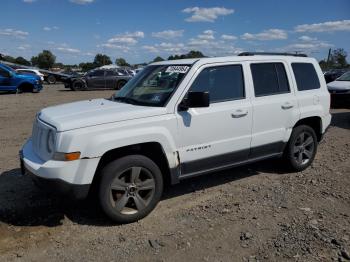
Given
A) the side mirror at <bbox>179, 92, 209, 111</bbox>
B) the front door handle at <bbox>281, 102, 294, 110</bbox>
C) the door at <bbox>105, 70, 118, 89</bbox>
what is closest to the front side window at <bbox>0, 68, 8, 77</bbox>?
the door at <bbox>105, 70, 118, 89</bbox>

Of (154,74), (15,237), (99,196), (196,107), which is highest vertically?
(154,74)

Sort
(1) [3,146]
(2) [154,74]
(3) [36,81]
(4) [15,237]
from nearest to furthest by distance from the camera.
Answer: (4) [15,237]
(2) [154,74]
(1) [3,146]
(3) [36,81]

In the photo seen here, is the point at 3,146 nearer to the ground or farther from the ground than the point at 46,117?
nearer to the ground

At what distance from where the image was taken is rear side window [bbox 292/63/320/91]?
230 inches

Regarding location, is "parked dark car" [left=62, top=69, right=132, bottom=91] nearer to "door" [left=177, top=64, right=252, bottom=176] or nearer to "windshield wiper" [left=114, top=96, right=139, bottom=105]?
"windshield wiper" [left=114, top=96, right=139, bottom=105]

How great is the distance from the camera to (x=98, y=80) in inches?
1000

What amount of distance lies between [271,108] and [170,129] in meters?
1.73

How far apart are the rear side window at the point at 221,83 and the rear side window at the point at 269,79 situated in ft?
0.94

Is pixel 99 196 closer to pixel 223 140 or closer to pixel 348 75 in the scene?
pixel 223 140

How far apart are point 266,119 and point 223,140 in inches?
33.1

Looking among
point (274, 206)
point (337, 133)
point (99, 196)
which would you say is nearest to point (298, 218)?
point (274, 206)

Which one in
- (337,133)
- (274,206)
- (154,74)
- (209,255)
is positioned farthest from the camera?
(337,133)

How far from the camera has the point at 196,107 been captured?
452 cm

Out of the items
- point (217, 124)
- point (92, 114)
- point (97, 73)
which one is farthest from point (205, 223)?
point (97, 73)
